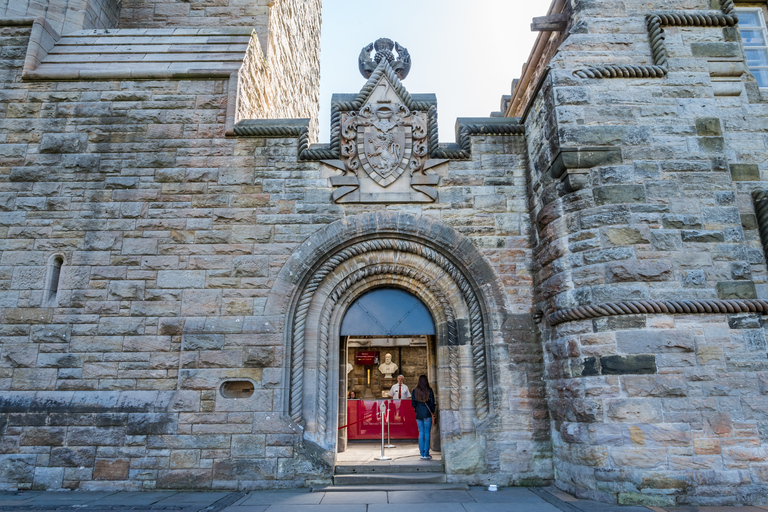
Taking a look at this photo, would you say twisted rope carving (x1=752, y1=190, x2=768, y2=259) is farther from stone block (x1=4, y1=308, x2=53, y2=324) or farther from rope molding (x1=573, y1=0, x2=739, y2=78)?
stone block (x1=4, y1=308, x2=53, y2=324)

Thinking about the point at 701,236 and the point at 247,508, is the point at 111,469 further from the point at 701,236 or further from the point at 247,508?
the point at 701,236

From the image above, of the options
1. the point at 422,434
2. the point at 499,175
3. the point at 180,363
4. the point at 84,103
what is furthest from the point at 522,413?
the point at 84,103

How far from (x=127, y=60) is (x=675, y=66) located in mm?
7748

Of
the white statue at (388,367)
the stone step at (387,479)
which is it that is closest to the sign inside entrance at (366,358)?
the white statue at (388,367)

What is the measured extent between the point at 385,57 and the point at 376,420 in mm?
7252

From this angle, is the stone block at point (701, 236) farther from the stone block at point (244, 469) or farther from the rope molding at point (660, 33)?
the stone block at point (244, 469)

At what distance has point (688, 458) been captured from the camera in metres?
5.02

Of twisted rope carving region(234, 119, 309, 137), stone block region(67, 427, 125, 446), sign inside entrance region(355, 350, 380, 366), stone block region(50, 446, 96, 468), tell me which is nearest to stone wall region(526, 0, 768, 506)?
twisted rope carving region(234, 119, 309, 137)

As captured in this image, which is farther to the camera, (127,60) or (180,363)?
(127,60)

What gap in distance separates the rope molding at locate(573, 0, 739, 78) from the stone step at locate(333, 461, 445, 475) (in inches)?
212

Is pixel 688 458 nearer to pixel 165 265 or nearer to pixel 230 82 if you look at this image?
pixel 165 265

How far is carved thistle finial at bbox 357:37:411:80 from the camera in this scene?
7770mm

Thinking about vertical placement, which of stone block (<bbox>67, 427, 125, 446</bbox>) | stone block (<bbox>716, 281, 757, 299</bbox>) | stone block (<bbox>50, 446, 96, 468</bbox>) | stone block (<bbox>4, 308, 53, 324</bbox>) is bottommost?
stone block (<bbox>50, 446, 96, 468</bbox>)

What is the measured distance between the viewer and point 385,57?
7.69m
